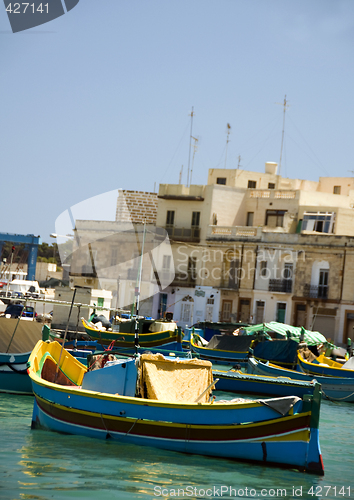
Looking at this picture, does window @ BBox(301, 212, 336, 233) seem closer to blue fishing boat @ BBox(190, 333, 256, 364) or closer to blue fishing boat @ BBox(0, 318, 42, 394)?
blue fishing boat @ BBox(190, 333, 256, 364)

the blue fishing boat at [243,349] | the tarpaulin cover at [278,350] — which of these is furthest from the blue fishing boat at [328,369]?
the blue fishing boat at [243,349]

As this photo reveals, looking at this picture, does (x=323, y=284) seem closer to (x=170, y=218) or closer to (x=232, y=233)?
(x=232, y=233)

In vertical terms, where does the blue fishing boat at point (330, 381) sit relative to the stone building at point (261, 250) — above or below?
below

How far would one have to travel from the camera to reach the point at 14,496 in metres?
8.99

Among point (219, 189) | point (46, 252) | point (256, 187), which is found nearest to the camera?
point (219, 189)

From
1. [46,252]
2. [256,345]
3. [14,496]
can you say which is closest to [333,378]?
[256,345]

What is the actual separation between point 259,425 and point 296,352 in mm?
17440

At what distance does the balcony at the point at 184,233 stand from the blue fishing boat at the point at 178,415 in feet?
121

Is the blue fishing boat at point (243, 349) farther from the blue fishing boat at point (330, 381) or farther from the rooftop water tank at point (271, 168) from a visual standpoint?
the rooftop water tank at point (271, 168)

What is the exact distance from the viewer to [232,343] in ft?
107

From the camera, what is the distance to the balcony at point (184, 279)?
50.2 metres

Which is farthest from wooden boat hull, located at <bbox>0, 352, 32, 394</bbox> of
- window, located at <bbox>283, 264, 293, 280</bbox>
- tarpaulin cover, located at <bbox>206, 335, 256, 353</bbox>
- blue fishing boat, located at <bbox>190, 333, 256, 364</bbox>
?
window, located at <bbox>283, 264, 293, 280</bbox>

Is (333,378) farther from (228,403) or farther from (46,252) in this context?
(46,252)

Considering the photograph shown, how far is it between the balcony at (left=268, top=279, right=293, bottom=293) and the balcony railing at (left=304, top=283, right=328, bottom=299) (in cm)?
124
